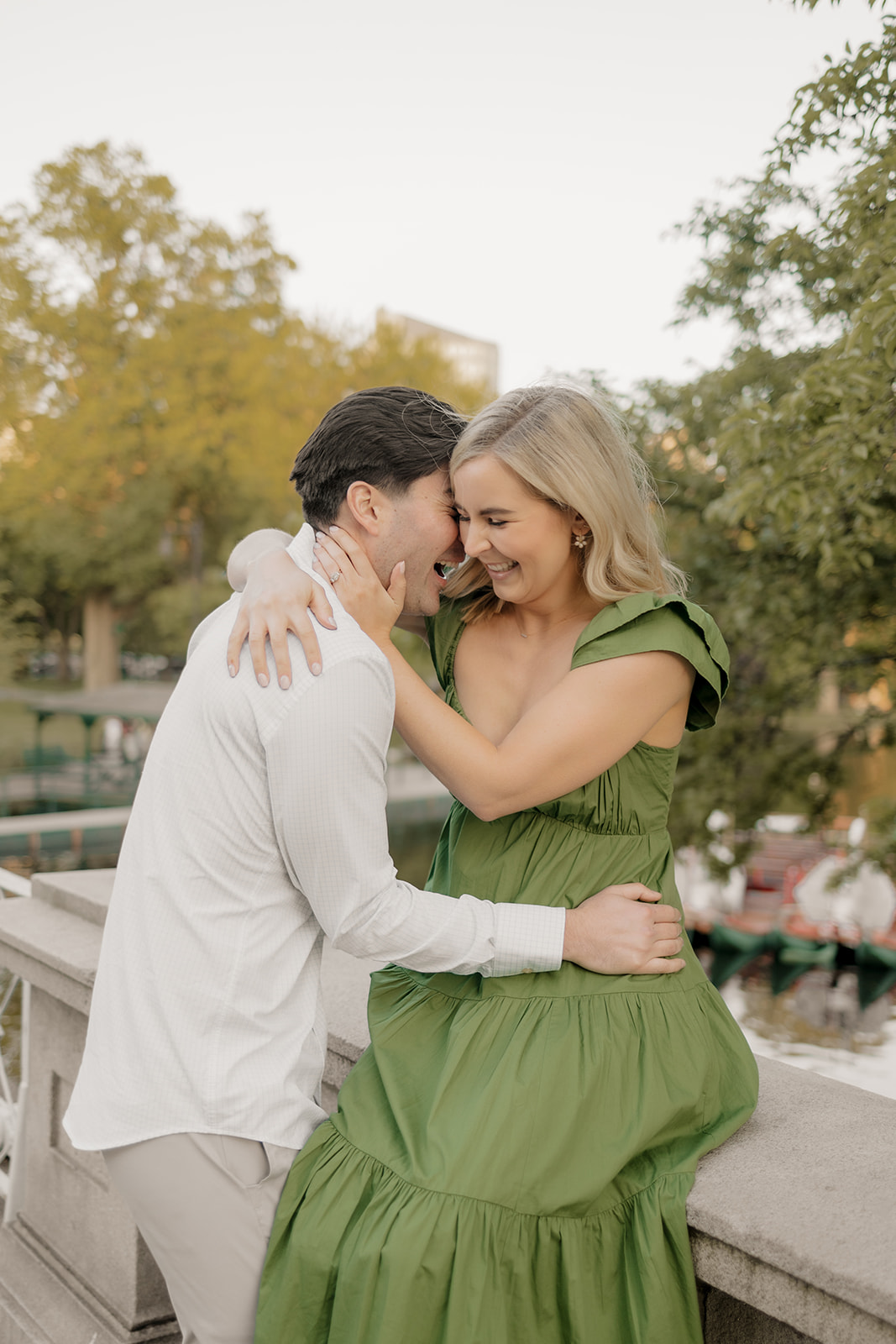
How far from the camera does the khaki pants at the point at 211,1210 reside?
1.85 m

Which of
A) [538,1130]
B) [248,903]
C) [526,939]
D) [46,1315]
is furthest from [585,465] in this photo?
[46,1315]

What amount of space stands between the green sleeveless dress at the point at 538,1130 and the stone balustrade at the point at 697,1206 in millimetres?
90

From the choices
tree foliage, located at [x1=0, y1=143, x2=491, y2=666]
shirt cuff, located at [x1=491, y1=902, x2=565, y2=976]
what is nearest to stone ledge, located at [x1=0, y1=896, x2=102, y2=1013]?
shirt cuff, located at [x1=491, y1=902, x2=565, y2=976]

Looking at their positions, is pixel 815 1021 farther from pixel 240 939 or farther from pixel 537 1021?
pixel 240 939

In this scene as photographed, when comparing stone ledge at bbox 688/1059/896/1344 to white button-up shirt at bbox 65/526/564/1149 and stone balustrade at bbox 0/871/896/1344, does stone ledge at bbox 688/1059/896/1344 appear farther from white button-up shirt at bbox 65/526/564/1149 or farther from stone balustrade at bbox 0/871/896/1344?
white button-up shirt at bbox 65/526/564/1149

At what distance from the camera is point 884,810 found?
9641 mm

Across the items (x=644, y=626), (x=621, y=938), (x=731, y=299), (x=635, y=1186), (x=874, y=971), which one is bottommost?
(x=874, y=971)

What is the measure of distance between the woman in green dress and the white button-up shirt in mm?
155

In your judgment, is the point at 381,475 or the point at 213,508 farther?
the point at 213,508

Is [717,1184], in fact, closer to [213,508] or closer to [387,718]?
[387,718]

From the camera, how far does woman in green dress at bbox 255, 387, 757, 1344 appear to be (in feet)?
5.72

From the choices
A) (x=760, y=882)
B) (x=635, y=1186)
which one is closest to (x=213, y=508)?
(x=760, y=882)

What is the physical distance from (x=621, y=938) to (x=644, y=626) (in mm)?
538

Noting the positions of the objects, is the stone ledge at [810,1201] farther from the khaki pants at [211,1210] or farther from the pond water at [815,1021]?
the pond water at [815,1021]
